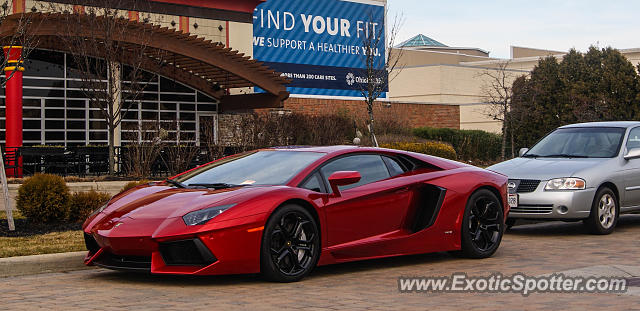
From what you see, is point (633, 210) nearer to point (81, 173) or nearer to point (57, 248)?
point (57, 248)

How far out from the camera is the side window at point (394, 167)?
8.79 metres

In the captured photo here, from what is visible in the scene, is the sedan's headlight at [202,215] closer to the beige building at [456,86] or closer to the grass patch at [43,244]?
the grass patch at [43,244]

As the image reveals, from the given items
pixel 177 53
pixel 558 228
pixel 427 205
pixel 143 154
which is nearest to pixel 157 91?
pixel 177 53

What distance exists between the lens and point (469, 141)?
120 feet

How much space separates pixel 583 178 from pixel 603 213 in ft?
2.11

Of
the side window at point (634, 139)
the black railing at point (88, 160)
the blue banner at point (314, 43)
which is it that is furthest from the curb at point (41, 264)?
the blue banner at point (314, 43)

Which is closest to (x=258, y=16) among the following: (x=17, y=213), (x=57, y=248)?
(x=17, y=213)

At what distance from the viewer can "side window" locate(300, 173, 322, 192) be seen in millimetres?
7961

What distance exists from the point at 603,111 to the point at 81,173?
72.1 ft

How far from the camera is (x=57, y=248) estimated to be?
368 inches

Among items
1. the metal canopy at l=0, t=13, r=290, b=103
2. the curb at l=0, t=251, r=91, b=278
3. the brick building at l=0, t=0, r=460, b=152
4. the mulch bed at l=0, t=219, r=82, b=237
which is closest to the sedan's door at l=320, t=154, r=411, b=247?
the curb at l=0, t=251, r=91, b=278

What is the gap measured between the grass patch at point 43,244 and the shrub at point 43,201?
1.06 meters

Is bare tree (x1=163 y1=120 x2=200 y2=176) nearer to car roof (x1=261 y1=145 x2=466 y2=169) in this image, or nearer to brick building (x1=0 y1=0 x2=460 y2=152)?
brick building (x1=0 y1=0 x2=460 y2=152)

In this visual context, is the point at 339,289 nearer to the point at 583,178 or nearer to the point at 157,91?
the point at 583,178
